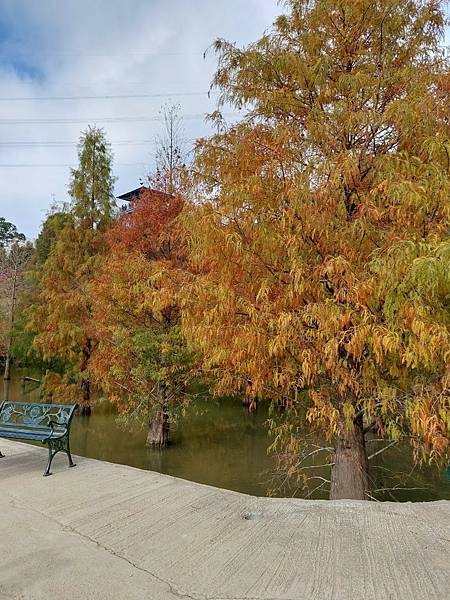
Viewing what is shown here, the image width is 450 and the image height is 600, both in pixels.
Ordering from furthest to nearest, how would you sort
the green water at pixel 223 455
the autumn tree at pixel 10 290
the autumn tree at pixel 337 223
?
the autumn tree at pixel 10 290, the green water at pixel 223 455, the autumn tree at pixel 337 223

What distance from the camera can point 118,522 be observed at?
317 centimetres

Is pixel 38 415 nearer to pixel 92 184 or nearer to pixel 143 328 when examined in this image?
pixel 143 328

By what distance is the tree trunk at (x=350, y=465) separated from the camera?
464 centimetres

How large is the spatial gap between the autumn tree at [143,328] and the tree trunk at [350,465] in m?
4.20

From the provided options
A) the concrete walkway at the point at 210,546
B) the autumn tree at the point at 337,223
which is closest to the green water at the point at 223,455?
the autumn tree at the point at 337,223

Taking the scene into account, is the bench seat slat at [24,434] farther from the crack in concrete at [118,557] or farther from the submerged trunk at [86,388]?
the submerged trunk at [86,388]

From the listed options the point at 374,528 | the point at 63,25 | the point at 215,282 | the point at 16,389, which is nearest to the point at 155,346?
the point at 215,282

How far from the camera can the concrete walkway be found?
2254 mm

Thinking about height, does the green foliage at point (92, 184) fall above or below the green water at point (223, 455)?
above

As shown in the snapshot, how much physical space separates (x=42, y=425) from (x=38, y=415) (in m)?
0.20

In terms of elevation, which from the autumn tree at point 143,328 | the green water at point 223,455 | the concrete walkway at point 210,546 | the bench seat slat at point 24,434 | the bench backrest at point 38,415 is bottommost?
the green water at point 223,455

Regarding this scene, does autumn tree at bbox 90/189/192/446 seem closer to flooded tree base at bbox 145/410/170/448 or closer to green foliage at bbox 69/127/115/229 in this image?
flooded tree base at bbox 145/410/170/448

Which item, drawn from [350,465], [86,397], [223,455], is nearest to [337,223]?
[350,465]

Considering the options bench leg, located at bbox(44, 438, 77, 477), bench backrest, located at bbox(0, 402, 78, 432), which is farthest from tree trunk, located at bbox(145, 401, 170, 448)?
bench leg, located at bbox(44, 438, 77, 477)
